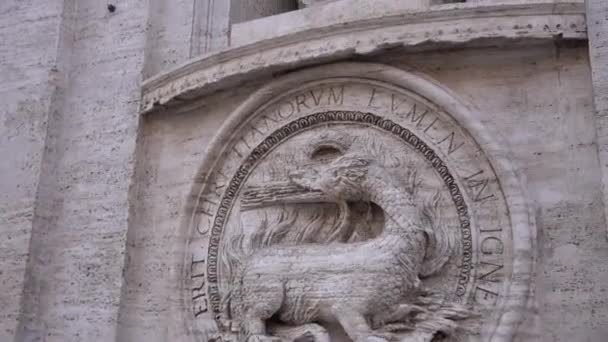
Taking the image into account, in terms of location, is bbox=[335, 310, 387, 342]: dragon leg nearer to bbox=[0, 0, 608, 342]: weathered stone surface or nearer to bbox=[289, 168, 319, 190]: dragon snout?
bbox=[0, 0, 608, 342]: weathered stone surface

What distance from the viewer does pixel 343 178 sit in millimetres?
4738

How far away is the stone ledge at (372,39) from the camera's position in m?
4.51

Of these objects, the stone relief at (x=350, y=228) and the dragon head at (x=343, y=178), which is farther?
the dragon head at (x=343, y=178)

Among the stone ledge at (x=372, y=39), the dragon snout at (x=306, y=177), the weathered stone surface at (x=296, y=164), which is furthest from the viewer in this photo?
the dragon snout at (x=306, y=177)

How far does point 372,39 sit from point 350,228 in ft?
3.55

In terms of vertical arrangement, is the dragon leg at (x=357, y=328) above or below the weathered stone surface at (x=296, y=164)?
below

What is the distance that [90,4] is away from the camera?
614cm

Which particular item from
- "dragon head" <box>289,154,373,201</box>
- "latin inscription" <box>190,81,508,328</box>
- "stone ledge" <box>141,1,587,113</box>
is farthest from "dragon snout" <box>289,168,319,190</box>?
"stone ledge" <box>141,1,587,113</box>

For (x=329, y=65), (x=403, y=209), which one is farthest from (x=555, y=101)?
(x=329, y=65)

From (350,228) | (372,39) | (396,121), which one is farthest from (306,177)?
(372,39)

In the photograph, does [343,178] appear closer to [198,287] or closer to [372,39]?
[372,39]

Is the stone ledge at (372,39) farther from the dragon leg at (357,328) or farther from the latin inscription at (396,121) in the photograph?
the dragon leg at (357,328)

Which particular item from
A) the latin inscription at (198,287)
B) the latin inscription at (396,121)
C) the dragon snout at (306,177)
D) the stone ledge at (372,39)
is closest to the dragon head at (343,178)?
the dragon snout at (306,177)

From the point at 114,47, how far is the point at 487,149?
109 inches
